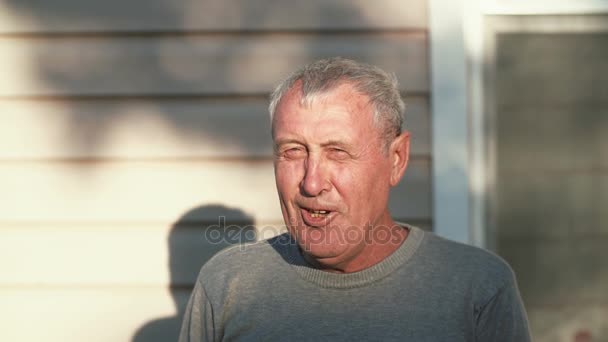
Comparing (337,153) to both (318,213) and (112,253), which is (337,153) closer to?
(318,213)

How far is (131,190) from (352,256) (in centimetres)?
126

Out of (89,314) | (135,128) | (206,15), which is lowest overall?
(89,314)

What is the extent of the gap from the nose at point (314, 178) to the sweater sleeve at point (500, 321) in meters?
0.53

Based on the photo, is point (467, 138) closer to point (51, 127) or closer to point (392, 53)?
point (392, 53)

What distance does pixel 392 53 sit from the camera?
9.22 feet

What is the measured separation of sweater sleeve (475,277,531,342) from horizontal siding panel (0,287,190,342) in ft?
4.49

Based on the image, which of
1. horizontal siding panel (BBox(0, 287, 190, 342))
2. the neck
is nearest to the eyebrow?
the neck

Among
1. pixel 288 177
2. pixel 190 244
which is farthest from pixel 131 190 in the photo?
pixel 288 177

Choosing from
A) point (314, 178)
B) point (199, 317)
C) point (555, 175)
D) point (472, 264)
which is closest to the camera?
point (314, 178)

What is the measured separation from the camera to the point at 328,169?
6.22 feet

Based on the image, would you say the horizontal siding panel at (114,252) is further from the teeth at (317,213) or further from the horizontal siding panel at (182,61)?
the teeth at (317,213)

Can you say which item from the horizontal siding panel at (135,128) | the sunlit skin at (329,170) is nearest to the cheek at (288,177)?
the sunlit skin at (329,170)

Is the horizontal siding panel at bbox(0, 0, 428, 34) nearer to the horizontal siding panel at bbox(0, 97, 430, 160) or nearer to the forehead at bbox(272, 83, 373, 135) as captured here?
the horizontal siding panel at bbox(0, 97, 430, 160)

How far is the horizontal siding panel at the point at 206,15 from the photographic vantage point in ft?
9.23
